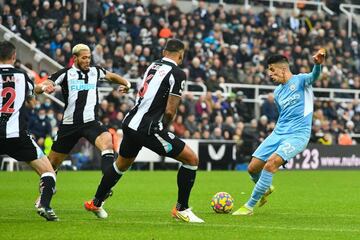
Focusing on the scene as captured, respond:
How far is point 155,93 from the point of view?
12.4 meters

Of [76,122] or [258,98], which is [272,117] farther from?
[76,122]

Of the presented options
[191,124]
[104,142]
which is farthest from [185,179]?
[191,124]

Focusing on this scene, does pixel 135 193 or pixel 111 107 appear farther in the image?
pixel 111 107

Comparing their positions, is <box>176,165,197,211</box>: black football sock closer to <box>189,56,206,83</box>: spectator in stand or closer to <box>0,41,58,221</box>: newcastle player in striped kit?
<box>0,41,58,221</box>: newcastle player in striped kit

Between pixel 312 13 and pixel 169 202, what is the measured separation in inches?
1032

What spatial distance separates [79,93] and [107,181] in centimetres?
208

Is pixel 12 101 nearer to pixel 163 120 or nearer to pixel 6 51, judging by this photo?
pixel 6 51

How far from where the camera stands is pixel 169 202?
16.8 m

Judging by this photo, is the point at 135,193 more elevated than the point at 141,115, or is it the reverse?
the point at 141,115

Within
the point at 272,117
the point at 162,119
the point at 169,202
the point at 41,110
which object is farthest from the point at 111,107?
the point at 162,119

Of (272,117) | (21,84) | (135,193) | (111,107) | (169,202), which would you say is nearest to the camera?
(21,84)

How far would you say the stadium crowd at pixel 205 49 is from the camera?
103 feet

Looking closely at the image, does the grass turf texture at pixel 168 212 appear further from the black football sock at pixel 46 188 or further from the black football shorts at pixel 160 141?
the black football shorts at pixel 160 141

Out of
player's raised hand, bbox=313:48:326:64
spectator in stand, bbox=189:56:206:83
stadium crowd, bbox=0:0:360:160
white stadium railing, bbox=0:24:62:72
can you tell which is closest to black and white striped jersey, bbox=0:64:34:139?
player's raised hand, bbox=313:48:326:64
